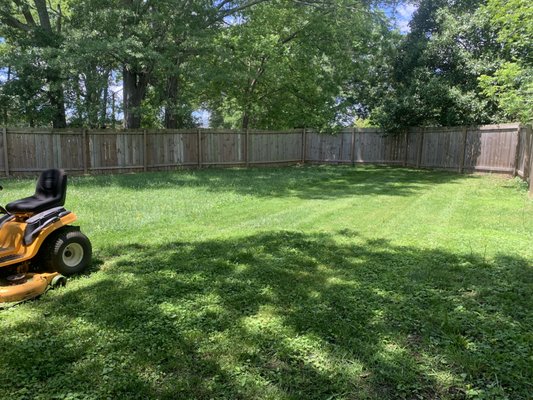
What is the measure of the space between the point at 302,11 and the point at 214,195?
11721mm

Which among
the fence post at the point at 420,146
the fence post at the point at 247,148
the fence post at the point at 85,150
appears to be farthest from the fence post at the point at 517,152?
the fence post at the point at 85,150

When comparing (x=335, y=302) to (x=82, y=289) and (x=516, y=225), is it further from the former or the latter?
(x=516, y=225)

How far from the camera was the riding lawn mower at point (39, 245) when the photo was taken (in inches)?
144

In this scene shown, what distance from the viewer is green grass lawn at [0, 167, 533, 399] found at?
251cm

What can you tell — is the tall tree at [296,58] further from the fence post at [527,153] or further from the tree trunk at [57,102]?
the fence post at [527,153]

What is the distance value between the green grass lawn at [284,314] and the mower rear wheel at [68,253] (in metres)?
0.17

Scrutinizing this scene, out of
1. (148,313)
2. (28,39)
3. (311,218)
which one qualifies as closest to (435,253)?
(311,218)

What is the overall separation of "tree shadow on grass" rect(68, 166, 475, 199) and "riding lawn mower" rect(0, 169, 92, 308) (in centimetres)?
560

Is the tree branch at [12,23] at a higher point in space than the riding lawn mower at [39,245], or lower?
higher

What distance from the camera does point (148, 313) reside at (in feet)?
11.1

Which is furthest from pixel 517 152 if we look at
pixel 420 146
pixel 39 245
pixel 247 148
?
pixel 39 245

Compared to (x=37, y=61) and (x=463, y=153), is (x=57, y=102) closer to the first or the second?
(x=37, y=61)

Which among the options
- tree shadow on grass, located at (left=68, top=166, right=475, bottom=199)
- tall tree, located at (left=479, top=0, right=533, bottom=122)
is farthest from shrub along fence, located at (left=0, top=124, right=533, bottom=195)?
tree shadow on grass, located at (left=68, top=166, right=475, bottom=199)

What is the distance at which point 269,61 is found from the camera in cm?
1602
